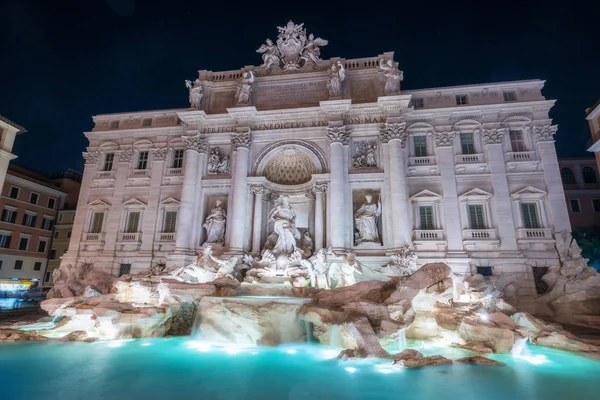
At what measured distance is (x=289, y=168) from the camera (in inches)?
875

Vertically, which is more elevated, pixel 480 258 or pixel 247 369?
pixel 480 258

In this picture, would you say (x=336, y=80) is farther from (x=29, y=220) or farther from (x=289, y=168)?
(x=29, y=220)

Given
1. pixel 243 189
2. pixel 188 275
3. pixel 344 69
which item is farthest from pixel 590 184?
pixel 188 275

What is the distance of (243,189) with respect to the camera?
20.3 m

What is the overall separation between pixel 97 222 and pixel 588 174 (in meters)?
40.4

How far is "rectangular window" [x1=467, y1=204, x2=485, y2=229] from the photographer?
62.1 feet

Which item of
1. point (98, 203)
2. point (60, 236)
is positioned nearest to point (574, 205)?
point (98, 203)

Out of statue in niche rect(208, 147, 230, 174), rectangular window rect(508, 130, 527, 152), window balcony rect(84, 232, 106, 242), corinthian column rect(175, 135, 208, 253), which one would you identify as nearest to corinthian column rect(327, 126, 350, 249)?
statue in niche rect(208, 147, 230, 174)

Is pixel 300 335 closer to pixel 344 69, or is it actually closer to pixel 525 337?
pixel 525 337

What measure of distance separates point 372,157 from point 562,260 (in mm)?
11133

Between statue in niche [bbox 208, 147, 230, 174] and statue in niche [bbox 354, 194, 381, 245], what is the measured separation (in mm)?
9176

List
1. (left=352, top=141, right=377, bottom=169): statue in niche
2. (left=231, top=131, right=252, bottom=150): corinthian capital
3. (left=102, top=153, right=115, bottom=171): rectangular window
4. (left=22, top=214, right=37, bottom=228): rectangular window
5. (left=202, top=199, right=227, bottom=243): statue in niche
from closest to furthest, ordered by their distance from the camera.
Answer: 1. (left=352, top=141, right=377, bottom=169): statue in niche
2. (left=202, top=199, right=227, bottom=243): statue in niche
3. (left=231, top=131, right=252, bottom=150): corinthian capital
4. (left=102, top=153, right=115, bottom=171): rectangular window
5. (left=22, top=214, right=37, bottom=228): rectangular window

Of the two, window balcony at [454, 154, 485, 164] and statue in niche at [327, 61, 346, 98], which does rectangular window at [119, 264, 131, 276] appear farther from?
window balcony at [454, 154, 485, 164]

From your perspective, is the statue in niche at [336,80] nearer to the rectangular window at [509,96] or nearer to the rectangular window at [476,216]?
the rectangular window at [509,96]
